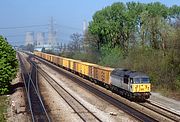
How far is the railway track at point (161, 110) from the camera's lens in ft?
88.3

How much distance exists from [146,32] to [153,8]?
17.0 meters

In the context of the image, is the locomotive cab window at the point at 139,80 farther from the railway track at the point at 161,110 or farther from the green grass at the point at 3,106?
the green grass at the point at 3,106

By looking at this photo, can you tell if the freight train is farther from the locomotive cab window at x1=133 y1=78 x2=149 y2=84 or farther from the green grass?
the green grass

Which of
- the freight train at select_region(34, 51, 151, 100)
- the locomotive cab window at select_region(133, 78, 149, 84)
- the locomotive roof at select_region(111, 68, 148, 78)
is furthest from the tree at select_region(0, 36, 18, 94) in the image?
the locomotive cab window at select_region(133, 78, 149, 84)

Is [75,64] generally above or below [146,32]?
below

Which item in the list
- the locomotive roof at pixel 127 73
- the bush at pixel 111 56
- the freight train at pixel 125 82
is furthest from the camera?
the bush at pixel 111 56

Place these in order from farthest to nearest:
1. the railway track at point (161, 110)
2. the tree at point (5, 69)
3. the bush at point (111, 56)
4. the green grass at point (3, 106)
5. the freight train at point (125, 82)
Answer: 1. the bush at point (111, 56)
2. the tree at point (5, 69)
3. the freight train at point (125, 82)
4. the green grass at point (3, 106)
5. the railway track at point (161, 110)

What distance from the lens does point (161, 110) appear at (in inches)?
1191

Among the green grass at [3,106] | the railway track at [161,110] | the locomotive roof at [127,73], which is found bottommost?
the green grass at [3,106]

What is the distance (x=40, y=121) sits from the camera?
26.3 m

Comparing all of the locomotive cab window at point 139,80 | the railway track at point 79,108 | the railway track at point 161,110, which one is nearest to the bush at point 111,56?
the railway track at point 79,108

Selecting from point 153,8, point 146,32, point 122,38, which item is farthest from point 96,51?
point 146,32

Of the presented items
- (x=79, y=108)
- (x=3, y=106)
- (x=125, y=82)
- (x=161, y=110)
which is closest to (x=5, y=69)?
(x=3, y=106)

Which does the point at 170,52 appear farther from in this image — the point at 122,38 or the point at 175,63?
the point at 122,38
